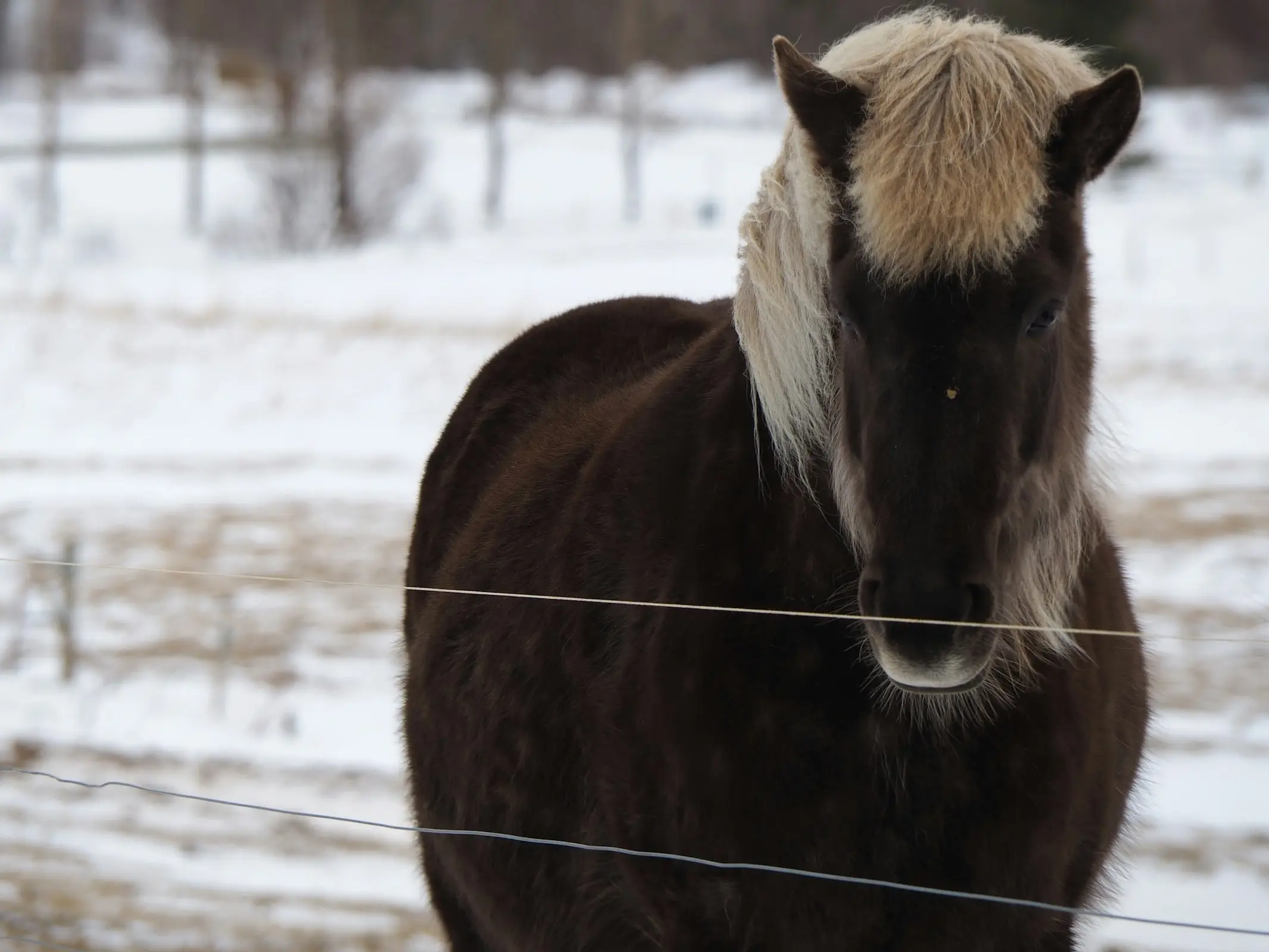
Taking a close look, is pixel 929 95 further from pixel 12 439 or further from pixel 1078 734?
pixel 12 439

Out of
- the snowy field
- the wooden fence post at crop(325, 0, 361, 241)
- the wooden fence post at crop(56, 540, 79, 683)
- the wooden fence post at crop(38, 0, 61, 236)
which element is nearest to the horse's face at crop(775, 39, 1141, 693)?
the snowy field

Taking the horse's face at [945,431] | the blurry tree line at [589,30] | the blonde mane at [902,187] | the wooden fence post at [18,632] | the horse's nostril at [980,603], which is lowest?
the wooden fence post at [18,632]

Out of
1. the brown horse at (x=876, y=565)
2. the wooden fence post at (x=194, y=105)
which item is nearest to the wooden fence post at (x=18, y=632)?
the brown horse at (x=876, y=565)

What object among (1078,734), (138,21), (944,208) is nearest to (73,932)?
(1078,734)

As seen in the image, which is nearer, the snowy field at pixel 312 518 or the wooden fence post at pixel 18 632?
the snowy field at pixel 312 518

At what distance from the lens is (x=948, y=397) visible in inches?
69.7

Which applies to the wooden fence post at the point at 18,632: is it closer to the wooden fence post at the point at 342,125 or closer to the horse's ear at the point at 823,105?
the horse's ear at the point at 823,105

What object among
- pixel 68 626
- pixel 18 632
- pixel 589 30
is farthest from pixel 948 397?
pixel 589 30

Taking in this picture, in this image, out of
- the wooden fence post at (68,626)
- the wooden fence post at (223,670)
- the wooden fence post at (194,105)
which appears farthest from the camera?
the wooden fence post at (194,105)

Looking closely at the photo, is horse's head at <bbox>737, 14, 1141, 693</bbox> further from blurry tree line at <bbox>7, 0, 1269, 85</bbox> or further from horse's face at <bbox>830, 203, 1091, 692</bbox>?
blurry tree line at <bbox>7, 0, 1269, 85</bbox>

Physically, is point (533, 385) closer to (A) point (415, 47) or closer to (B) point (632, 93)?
(B) point (632, 93)

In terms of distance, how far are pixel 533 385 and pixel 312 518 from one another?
5.47 m

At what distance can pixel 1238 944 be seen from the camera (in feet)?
11.1

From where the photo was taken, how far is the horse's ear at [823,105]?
6.33ft
